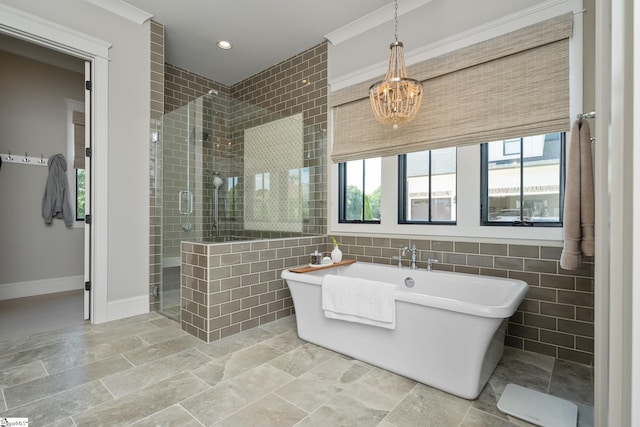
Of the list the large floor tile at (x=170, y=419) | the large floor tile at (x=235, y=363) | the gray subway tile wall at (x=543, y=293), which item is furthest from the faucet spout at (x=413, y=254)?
the large floor tile at (x=170, y=419)

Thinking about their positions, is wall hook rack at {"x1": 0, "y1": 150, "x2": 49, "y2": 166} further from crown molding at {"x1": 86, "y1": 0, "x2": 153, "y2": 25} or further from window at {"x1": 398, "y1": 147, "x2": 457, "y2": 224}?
window at {"x1": 398, "y1": 147, "x2": 457, "y2": 224}

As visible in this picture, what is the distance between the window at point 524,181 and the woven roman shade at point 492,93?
22 cm

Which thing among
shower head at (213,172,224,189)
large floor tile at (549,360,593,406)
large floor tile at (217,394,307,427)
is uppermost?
shower head at (213,172,224,189)

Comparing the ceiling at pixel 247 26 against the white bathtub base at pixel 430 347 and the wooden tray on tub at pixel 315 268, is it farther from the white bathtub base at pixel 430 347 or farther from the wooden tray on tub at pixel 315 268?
the white bathtub base at pixel 430 347

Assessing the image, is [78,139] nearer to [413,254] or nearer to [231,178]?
[231,178]

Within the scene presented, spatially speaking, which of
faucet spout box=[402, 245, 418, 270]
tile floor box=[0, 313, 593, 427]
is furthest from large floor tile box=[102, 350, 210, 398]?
faucet spout box=[402, 245, 418, 270]

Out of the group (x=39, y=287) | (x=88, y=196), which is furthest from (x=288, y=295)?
(x=39, y=287)

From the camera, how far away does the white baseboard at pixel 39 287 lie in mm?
3924

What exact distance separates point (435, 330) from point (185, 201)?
2531 millimetres

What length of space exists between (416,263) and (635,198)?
2.50 m

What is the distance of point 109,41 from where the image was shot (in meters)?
3.11

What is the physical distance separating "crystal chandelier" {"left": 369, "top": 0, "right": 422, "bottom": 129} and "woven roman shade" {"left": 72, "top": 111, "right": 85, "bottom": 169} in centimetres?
437

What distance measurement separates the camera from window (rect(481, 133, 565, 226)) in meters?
2.42

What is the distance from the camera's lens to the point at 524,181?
255 cm
